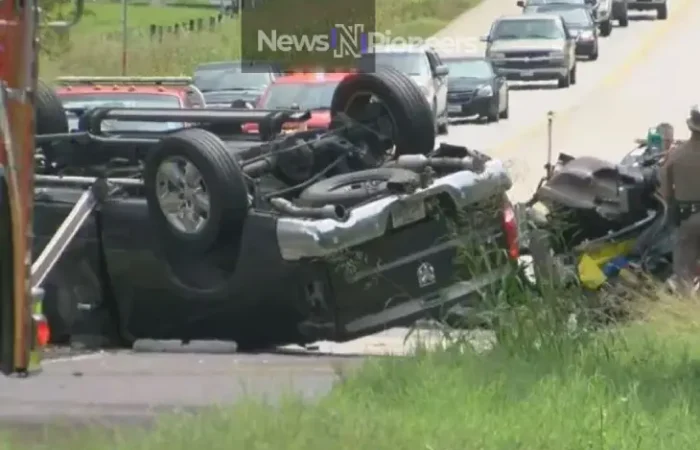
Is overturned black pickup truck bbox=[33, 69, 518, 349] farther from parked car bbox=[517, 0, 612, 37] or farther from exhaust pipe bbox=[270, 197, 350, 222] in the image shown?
parked car bbox=[517, 0, 612, 37]

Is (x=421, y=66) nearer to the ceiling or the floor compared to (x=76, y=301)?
nearer to the ceiling

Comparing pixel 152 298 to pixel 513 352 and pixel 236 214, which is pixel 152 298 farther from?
pixel 513 352

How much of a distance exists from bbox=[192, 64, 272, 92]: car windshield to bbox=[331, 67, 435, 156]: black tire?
48.6ft

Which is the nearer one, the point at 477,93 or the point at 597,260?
the point at 597,260

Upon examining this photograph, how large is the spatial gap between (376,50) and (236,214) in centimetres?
2274

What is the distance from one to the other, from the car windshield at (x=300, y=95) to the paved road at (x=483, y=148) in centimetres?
300

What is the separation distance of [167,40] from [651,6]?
17.2 metres

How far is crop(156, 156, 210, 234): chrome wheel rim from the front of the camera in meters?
10.2

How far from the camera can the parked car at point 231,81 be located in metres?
26.3

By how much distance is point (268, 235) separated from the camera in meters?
10.1

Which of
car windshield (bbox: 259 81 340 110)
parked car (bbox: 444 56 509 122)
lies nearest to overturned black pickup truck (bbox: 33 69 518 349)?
car windshield (bbox: 259 81 340 110)

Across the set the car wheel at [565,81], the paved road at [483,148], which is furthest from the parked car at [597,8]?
the car wheel at [565,81]

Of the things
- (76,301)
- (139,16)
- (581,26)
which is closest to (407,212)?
(76,301)
